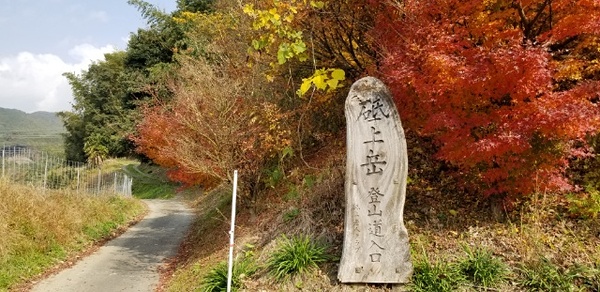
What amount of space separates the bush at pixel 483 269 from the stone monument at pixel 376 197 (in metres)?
0.79

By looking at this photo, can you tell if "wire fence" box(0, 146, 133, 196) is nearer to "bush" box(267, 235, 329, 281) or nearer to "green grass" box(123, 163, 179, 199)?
"bush" box(267, 235, 329, 281)

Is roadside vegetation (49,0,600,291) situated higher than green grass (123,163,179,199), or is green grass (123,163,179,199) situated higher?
roadside vegetation (49,0,600,291)

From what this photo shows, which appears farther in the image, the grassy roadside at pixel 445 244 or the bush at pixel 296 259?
the bush at pixel 296 259

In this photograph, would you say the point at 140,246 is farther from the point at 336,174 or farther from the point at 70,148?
the point at 70,148

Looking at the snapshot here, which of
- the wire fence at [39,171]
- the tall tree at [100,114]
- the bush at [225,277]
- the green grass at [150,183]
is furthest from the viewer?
the tall tree at [100,114]

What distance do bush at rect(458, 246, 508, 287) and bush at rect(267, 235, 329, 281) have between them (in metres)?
2.02

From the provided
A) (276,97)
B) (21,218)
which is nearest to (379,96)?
(276,97)

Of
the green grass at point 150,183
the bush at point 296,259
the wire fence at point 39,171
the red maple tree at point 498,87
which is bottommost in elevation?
the green grass at point 150,183

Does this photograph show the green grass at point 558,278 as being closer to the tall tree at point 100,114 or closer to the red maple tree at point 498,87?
the red maple tree at point 498,87

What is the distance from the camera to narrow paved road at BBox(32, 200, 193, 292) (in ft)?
27.5

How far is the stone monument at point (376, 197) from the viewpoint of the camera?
5.71m

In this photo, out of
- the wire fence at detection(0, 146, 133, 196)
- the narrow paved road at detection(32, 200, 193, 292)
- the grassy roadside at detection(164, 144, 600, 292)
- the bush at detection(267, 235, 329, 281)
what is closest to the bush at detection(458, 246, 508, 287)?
the grassy roadside at detection(164, 144, 600, 292)

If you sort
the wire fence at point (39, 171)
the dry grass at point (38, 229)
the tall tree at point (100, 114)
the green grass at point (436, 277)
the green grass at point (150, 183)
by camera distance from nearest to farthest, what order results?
the green grass at point (436, 277)
the dry grass at point (38, 229)
the wire fence at point (39, 171)
the green grass at point (150, 183)
the tall tree at point (100, 114)

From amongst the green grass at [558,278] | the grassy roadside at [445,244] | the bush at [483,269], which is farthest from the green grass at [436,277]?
the green grass at [558,278]
